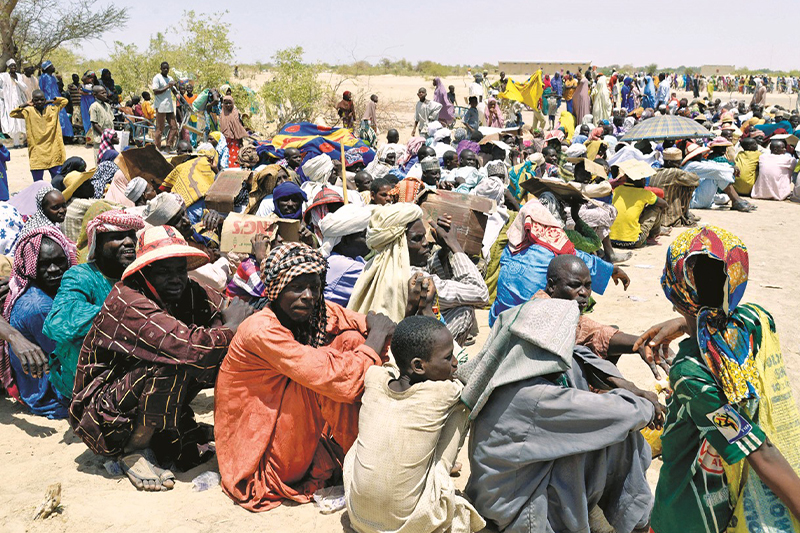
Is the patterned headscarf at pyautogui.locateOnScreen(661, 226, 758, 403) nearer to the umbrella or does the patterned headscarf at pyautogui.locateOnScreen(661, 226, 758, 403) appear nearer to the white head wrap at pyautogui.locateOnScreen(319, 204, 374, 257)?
the white head wrap at pyautogui.locateOnScreen(319, 204, 374, 257)

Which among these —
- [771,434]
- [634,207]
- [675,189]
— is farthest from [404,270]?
[675,189]

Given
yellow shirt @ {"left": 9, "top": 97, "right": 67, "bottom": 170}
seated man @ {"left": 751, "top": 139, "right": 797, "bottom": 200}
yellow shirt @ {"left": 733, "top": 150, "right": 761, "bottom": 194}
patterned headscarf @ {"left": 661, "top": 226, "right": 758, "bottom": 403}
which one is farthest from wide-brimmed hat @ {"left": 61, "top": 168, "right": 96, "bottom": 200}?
seated man @ {"left": 751, "top": 139, "right": 797, "bottom": 200}

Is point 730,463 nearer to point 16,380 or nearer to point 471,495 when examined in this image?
point 471,495

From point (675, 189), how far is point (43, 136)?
10.5 meters

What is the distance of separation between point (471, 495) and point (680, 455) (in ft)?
3.50

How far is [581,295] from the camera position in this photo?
3529 millimetres

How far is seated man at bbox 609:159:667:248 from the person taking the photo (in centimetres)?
858

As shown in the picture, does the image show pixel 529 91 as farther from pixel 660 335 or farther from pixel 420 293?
pixel 660 335

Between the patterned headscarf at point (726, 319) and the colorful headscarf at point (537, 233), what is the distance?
2.81 m

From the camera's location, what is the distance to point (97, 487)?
3.46m

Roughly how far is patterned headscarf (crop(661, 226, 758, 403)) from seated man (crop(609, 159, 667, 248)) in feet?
22.5

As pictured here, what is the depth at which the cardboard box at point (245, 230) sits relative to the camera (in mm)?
4629

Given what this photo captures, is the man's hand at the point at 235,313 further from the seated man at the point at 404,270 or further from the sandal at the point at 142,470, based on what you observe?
the sandal at the point at 142,470

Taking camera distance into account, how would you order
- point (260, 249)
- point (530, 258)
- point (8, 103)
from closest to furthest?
1. point (260, 249)
2. point (530, 258)
3. point (8, 103)
